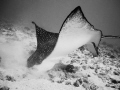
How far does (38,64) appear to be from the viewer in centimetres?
310

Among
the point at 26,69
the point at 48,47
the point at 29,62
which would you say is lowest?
the point at 26,69

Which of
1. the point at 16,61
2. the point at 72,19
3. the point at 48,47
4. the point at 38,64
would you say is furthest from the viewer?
Result: the point at 16,61

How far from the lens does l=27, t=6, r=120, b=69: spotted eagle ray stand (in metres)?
2.02

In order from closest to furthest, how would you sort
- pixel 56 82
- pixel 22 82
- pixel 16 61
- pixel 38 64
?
pixel 22 82 → pixel 56 82 → pixel 38 64 → pixel 16 61

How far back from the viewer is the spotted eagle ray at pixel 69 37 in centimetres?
202

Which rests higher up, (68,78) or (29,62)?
(29,62)

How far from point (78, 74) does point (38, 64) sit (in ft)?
4.93

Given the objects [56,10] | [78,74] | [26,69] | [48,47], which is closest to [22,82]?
[26,69]

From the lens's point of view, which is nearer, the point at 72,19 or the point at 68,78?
the point at 72,19

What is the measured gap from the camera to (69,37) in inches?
94.2

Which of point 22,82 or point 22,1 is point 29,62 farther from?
point 22,1

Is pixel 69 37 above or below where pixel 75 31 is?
below

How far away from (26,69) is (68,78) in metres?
1.47

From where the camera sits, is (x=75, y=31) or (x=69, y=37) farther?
(x=69, y=37)
